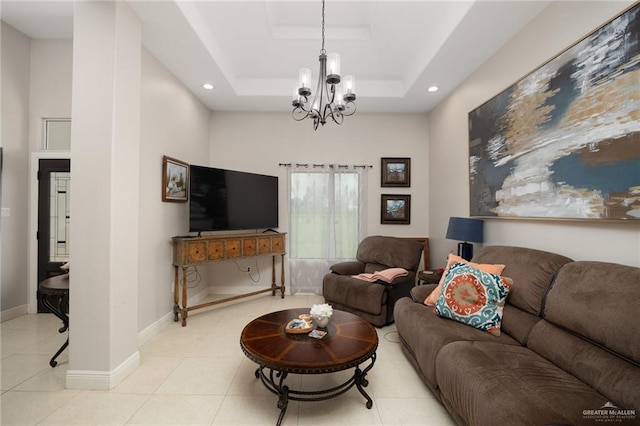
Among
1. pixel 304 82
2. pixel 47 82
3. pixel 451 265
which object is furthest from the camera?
pixel 47 82

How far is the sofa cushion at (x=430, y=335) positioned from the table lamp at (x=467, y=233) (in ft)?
2.90

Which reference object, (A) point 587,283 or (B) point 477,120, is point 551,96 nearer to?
(B) point 477,120

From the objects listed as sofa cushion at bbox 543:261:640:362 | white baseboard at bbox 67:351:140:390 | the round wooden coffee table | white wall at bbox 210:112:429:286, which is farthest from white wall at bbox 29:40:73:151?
sofa cushion at bbox 543:261:640:362

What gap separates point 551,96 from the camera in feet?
6.25

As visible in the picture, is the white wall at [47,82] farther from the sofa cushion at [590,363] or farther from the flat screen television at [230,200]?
the sofa cushion at [590,363]

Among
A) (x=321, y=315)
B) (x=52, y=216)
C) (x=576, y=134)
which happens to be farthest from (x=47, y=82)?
(x=576, y=134)

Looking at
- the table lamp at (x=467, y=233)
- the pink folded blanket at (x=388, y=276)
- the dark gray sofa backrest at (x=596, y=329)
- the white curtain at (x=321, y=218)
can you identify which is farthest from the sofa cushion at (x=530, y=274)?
the white curtain at (x=321, y=218)

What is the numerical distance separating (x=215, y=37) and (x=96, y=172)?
189 cm

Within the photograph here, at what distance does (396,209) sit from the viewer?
4.14m

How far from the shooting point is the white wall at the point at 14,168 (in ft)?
9.70

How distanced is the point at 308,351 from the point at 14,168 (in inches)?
160

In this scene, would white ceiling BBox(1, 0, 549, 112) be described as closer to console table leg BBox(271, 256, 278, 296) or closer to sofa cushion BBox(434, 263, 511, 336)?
sofa cushion BBox(434, 263, 511, 336)

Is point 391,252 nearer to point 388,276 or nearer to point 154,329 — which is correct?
point 388,276

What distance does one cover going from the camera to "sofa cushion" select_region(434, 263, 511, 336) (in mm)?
1829
